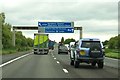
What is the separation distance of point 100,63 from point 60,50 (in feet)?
132

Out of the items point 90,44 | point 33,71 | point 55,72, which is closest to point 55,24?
point 90,44

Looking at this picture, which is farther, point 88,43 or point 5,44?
point 5,44

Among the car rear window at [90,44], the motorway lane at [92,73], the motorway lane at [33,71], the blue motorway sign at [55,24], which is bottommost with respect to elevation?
the motorway lane at [92,73]

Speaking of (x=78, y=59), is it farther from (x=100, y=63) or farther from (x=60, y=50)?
(x=60, y=50)

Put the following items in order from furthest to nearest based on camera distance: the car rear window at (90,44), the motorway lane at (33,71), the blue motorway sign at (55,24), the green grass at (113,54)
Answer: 1. the blue motorway sign at (55,24)
2. the green grass at (113,54)
3. the car rear window at (90,44)
4. the motorway lane at (33,71)

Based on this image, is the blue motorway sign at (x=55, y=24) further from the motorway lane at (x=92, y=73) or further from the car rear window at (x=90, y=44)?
the motorway lane at (x=92, y=73)

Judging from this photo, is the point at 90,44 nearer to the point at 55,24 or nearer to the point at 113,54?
the point at 113,54

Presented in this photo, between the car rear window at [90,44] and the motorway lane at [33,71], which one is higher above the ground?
the car rear window at [90,44]

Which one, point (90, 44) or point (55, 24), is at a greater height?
point (55, 24)

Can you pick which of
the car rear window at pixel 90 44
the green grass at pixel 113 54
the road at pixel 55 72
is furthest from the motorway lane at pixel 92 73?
the green grass at pixel 113 54

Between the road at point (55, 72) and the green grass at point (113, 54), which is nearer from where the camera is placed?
the road at point (55, 72)

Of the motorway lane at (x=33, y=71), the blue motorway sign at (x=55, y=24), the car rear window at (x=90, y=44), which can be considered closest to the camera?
the motorway lane at (x=33, y=71)

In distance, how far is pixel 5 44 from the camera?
317ft

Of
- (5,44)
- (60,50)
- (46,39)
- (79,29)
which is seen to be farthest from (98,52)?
(5,44)
